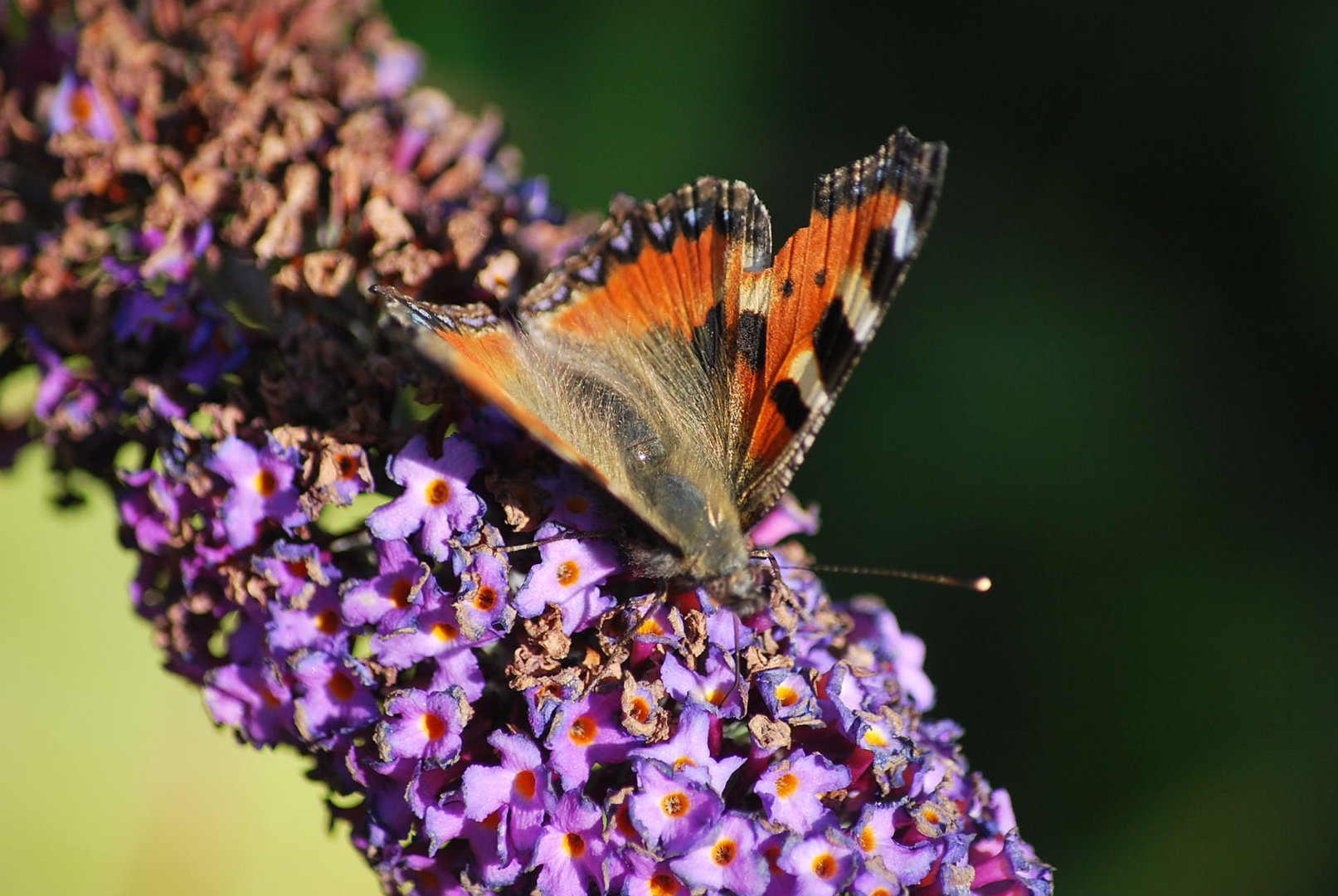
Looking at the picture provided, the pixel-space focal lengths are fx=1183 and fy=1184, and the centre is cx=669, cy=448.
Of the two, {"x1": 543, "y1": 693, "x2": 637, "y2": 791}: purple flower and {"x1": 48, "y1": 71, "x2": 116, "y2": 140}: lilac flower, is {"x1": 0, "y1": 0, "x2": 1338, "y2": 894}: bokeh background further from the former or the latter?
{"x1": 543, "y1": 693, "x2": 637, "y2": 791}: purple flower

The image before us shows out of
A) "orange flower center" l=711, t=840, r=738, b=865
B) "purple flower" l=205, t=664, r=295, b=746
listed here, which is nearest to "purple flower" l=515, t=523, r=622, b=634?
"orange flower center" l=711, t=840, r=738, b=865

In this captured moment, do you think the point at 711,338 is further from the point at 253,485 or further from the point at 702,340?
the point at 253,485

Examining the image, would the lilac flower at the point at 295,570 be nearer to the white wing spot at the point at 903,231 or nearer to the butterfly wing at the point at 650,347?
the butterfly wing at the point at 650,347

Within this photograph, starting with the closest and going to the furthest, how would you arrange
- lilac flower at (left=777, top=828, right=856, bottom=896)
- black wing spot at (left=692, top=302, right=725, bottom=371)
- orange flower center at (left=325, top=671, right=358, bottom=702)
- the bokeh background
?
1. lilac flower at (left=777, top=828, right=856, bottom=896)
2. orange flower center at (left=325, top=671, right=358, bottom=702)
3. black wing spot at (left=692, top=302, right=725, bottom=371)
4. the bokeh background

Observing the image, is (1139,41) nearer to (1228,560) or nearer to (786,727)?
(1228,560)

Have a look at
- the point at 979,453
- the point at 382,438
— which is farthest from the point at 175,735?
the point at 979,453

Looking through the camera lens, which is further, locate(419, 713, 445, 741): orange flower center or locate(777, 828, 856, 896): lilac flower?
locate(419, 713, 445, 741): orange flower center

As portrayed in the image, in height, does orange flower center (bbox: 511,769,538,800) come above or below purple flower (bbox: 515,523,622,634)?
below
